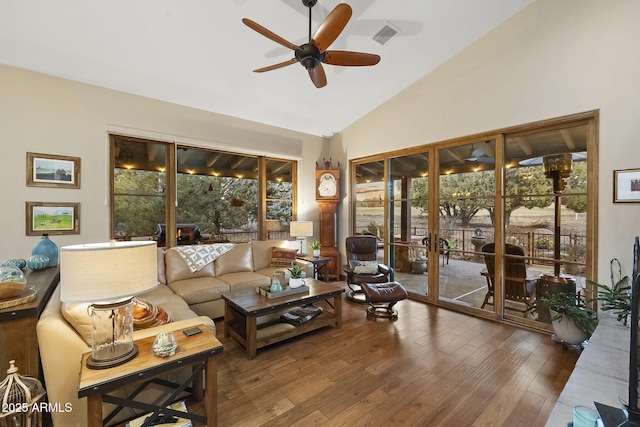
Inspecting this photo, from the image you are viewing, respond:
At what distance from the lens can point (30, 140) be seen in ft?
10.1

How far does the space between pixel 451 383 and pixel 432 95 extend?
3732 mm

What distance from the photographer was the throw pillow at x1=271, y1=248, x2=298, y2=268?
4418mm

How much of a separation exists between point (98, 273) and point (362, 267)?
337 cm

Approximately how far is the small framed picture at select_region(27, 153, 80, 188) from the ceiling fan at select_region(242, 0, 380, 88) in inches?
115

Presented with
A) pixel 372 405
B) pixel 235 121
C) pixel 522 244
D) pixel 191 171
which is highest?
pixel 235 121

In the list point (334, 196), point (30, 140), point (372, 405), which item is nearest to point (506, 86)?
point (334, 196)

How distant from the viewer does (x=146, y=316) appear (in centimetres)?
196

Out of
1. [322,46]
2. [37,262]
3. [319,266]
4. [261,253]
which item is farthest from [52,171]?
[319,266]

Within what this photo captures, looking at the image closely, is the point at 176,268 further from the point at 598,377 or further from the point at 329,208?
the point at 598,377

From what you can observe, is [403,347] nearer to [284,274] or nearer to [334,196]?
[284,274]

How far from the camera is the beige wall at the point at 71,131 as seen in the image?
2984 millimetres

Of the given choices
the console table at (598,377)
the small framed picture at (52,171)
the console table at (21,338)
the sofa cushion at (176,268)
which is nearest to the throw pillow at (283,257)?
the sofa cushion at (176,268)

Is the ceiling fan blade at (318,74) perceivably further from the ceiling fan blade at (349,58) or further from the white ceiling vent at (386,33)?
the white ceiling vent at (386,33)

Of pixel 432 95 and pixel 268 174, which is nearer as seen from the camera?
pixel 432 95
